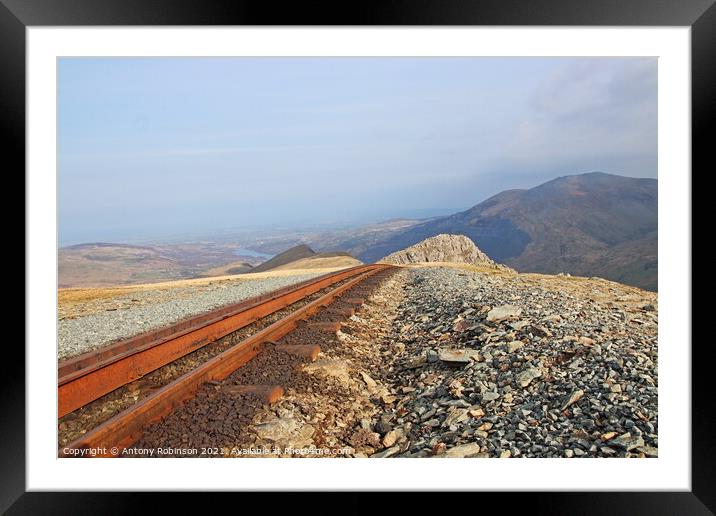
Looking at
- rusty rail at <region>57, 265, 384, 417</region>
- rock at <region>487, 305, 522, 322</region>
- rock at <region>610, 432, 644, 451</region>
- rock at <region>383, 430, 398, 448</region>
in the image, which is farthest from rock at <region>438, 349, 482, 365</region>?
rusty rail at <region>57, 265, 384, 417</region>

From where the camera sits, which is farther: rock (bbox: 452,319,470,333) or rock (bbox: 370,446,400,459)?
rock (bbox: 452,319,470,333)

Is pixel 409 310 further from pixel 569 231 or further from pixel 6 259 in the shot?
pixel 6 259

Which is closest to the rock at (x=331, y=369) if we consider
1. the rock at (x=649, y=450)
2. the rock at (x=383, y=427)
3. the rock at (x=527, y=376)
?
the rock at (x=383, y=427)

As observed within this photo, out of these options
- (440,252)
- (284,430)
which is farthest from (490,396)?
(440,252)

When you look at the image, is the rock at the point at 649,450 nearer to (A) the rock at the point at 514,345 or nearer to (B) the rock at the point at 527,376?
(B) the rock at the point at 527,376

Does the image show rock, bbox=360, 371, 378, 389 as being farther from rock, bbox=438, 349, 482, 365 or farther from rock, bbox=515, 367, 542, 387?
rock, bbox=515, 367, 542, 387
